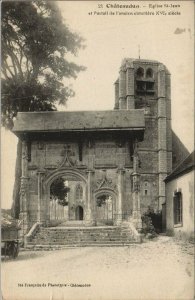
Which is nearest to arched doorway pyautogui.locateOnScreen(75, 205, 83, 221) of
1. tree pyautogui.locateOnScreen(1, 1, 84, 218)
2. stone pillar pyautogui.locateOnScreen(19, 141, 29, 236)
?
tree pyautogui.locateOnScreen(1, 1, 84, 218)

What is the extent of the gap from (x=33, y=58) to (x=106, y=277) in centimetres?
961

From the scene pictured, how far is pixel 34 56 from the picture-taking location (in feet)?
61.4

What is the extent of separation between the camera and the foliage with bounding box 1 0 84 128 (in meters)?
15.4

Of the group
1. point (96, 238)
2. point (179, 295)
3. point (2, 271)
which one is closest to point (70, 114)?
point (96, 238)

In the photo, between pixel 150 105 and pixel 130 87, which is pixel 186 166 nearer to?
pixel 130 87

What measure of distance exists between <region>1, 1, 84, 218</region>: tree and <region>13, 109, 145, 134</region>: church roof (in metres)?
0.66

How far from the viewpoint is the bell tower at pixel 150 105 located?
4153cm

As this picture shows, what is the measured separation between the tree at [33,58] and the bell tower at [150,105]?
20.7 meters

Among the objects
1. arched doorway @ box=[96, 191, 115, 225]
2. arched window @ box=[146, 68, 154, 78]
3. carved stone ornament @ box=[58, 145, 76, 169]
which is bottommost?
arched doorway @ box=[96, 191, 115, 225]

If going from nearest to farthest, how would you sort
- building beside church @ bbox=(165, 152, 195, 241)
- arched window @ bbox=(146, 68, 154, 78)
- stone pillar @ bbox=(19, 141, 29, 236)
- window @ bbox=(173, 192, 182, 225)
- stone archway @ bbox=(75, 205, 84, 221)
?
building beside church @ bbox=(165, 152, 195, 241) → window @ bbox=(173, 192, 182, 225) → stone pillar @ bbox=(19, 141, 29, 236) → arched window @ bbox=(146, 68, 154, 78) → stone archway @ bbox=(75, 205, 84, 221)

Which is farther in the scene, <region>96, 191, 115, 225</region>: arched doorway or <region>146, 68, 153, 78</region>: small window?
<region>146, 68, 153, 78</region>: small window

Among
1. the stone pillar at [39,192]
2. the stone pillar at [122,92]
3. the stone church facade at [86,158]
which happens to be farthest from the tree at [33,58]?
the stone pillar at [122,92]

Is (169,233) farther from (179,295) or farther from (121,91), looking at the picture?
(121,91)

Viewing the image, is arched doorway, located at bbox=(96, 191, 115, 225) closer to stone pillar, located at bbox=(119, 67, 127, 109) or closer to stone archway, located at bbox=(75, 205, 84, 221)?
stone archway, located at bbox=(75, 205, 84, 221)
